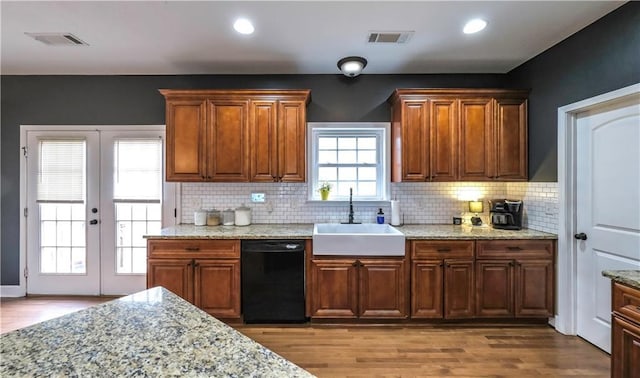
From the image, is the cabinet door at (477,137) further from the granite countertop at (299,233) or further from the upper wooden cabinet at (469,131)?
the granite countertop at (299,233)

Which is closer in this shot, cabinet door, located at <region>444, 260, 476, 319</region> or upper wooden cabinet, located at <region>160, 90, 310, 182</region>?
cabinet door, located at <region>444, 260, 476, 319</region>

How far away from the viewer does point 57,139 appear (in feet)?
12.2

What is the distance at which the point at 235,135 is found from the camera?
331cm

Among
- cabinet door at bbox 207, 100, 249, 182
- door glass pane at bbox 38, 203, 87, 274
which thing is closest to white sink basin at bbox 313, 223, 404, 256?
cabinet door at bbox 207, 100, 249, 182

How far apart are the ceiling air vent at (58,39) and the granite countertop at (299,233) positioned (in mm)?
1912

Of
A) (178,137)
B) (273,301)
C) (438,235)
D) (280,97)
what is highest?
(280,97)

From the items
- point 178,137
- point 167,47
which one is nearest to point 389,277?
point 178,137

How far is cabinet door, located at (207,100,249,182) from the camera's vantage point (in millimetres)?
3299

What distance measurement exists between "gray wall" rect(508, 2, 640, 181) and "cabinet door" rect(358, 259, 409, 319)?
1735mm

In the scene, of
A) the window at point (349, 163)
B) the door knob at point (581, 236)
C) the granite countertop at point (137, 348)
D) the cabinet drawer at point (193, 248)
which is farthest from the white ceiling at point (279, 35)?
the granite countertop at point (137, 348)

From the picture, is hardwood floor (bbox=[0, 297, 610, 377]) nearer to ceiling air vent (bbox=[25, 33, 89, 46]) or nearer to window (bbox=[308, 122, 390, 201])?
window (bbox=[308, 122, 390, 201])

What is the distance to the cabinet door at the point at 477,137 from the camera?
10.7 ft

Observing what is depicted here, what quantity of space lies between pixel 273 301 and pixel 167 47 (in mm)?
Result: 2652

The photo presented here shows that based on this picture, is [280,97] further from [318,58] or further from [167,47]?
[167,47]
